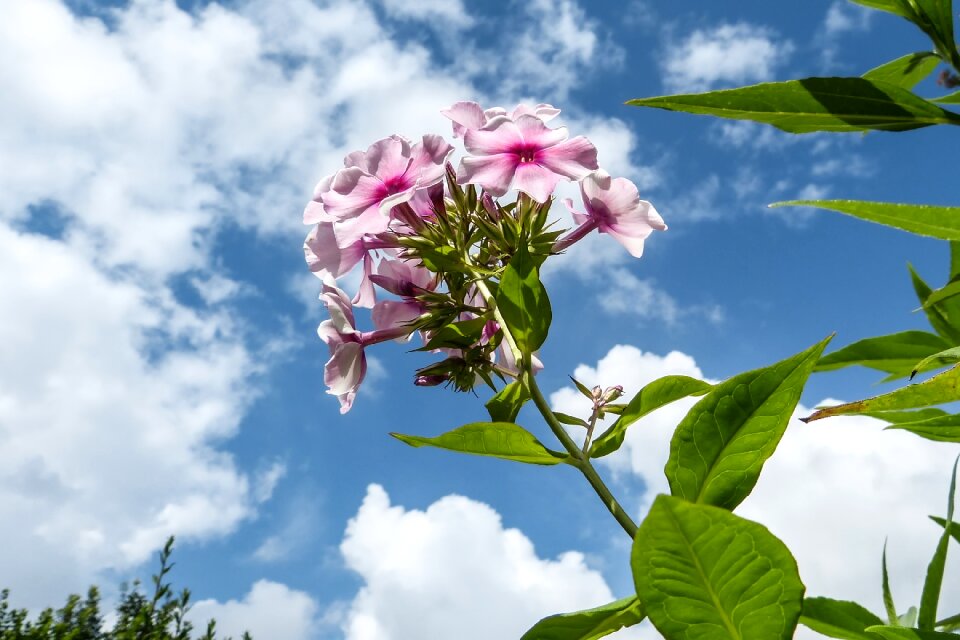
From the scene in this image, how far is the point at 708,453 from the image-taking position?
1198 mm

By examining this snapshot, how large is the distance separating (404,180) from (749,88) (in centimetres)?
69

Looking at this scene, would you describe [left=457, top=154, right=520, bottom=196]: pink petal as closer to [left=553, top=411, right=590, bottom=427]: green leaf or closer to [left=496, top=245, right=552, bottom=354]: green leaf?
[left=496, top=245, right=552, bottom=354]: green leaf

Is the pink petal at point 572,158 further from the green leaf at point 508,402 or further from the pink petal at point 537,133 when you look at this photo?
the green leaf at point 508,402

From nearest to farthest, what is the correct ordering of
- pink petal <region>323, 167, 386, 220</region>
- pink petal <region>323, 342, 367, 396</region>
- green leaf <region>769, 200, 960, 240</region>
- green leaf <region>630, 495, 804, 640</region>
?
green leaf <region>630, 495, 804, 640</region> < green leaf <region>769, 200, 960, 240</region> < pink petal <region>323, 167, 386, 220</region> < pink petal <region>323, 342, 367, 396</region>

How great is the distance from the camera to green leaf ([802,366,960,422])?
1186 mm

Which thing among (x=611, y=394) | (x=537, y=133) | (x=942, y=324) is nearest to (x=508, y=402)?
(x=611, y=394)

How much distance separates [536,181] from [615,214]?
25 cm

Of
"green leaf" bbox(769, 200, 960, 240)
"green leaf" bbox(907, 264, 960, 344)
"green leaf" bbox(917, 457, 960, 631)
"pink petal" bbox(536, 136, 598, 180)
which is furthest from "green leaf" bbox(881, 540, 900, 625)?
"pink petal" bbox(536, 136, 598, 180)

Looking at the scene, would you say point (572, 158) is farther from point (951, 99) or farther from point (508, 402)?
point (951, 99)

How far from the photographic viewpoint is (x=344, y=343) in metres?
1.70

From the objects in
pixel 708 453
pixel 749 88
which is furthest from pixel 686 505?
pixel 749 88

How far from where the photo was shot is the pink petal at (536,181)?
4.88 feet

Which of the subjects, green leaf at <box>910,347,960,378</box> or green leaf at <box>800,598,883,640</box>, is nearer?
green leaf at <box>910,347,960,378</box>

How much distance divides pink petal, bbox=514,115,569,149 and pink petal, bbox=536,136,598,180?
0.01 m
